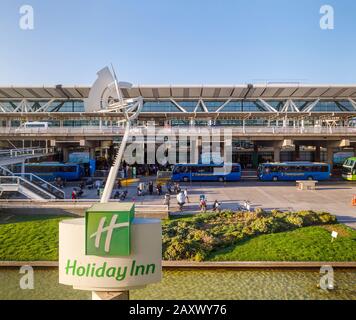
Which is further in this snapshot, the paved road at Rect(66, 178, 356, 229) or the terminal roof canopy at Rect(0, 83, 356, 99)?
the terminal roof canopy at Rect(0, 83, 356, 99)

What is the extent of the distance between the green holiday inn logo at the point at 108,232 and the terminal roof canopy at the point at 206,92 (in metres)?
40.9

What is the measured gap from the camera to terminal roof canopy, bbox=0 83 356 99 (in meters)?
47.2

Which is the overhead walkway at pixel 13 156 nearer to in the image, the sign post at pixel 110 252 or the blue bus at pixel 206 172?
the blue bus at pixel 206 172

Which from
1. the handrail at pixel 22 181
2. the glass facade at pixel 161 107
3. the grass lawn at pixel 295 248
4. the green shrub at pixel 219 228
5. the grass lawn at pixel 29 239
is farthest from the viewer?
the glass facade at pixel 161 107

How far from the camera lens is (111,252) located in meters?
7.36

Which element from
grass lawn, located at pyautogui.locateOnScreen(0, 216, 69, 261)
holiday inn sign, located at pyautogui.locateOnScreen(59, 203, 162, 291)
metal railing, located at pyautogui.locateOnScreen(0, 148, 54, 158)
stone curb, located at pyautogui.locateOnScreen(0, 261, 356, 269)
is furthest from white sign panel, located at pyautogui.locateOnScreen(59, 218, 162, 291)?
Answer: metal railing, located at pyautogui.locateOnScreen(0, 148, 54, 158)

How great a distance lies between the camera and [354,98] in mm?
51219

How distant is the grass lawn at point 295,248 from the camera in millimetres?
15547

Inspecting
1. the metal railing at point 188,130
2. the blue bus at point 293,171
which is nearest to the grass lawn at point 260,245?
the blue bus at point 293,171

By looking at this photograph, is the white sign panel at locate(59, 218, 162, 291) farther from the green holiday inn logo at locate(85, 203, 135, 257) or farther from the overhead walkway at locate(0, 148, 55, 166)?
the overhead walkway at locate(0, 148, 55, 166)

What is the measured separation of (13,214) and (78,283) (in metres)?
16.3

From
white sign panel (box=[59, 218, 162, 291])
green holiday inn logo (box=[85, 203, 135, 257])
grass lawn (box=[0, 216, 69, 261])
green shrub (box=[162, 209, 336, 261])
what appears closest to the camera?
green holiday inn logo (box=[85, 203, 135, 257])

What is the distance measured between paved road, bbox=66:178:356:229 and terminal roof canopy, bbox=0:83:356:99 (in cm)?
1647

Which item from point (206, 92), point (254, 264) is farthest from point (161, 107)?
point (254, 264)
